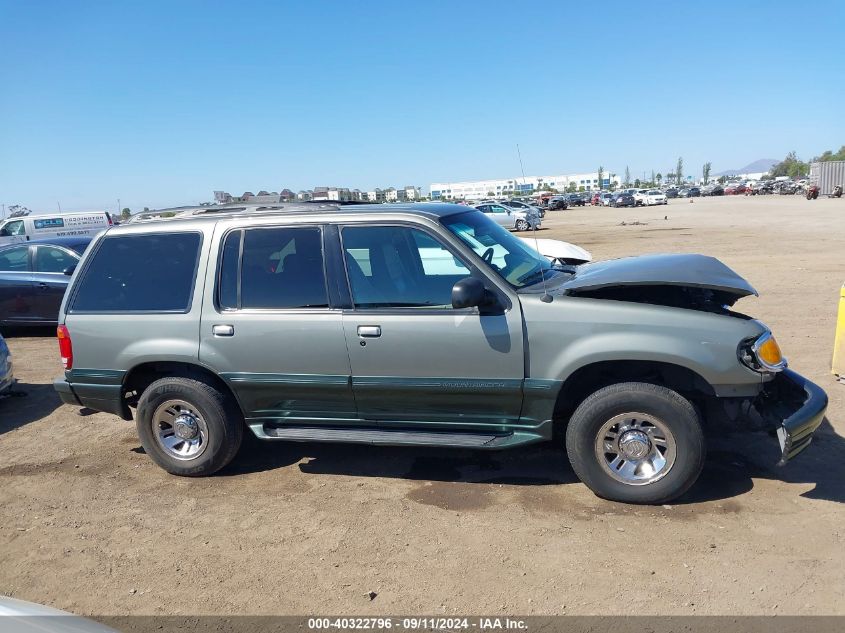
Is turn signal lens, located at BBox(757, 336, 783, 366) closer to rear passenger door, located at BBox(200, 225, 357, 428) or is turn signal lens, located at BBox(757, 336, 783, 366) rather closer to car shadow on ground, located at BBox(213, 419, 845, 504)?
car shadow on ground, located at BBox(213, 419, 845, 504)

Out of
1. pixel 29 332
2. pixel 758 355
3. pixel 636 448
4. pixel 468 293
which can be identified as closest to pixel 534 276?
pixel 468 293

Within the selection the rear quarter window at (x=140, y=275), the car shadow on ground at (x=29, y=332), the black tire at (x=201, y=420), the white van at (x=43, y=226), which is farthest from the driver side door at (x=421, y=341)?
the white van at (x=43, y=226)

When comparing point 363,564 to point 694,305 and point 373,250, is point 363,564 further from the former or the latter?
point 694,305

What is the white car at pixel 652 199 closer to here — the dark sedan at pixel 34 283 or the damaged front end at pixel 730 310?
the dark sedan at pixel 34 283

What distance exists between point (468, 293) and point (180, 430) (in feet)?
8.50

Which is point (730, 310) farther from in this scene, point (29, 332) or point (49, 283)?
point (29, 332)

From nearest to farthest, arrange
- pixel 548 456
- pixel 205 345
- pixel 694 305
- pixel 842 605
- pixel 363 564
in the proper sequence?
pixel 842 605 → pixel 363 564 → pixel 694 305 → pixel 205 345 → pixel 548 456

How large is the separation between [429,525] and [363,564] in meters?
0.56

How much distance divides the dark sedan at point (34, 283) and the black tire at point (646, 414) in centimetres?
899

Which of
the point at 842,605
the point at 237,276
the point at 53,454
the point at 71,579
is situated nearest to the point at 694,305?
the point at 842,605

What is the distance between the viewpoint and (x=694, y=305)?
4.54m

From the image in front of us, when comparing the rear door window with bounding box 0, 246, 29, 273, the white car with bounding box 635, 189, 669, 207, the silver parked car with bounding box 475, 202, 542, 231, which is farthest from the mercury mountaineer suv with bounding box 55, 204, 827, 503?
the white car with bounding box 635, 189, 669, 207

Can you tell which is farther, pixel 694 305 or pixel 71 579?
pixel 694 305

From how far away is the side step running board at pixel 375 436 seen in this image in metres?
4.48
